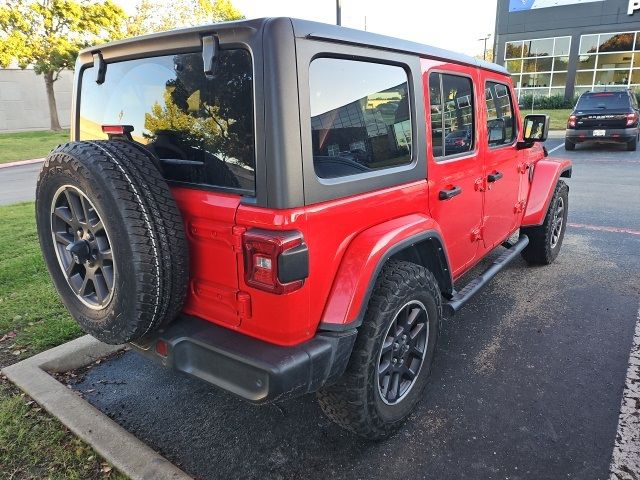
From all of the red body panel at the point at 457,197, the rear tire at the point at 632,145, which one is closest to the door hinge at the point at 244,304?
the red body panel at the point at 457,197

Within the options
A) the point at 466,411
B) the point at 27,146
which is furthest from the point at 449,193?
the point at 27,146

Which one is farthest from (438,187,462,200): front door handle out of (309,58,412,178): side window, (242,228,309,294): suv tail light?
(242,228,309,294): suv tail light

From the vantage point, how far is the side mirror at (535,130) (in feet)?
13.7

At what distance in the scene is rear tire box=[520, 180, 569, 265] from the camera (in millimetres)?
4762

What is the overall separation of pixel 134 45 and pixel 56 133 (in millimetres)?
29343

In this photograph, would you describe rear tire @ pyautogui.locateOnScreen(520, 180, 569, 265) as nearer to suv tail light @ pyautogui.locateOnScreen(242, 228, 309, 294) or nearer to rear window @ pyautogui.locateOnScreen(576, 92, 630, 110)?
suv tail light @ pyautogui.locateOnScreen(242, 228, 309, 294)

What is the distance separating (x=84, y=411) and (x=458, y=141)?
280 centimetres

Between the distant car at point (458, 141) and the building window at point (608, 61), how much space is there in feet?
85.5

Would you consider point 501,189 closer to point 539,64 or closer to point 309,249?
point 309,249

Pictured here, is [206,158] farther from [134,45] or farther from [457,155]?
[457,155]

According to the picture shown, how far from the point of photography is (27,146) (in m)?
21.6

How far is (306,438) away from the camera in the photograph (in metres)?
2.56

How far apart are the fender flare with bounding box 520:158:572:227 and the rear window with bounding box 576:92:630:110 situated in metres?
11.0

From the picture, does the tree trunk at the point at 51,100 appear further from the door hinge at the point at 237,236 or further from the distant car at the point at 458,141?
the door hinge at the point at 237,236
